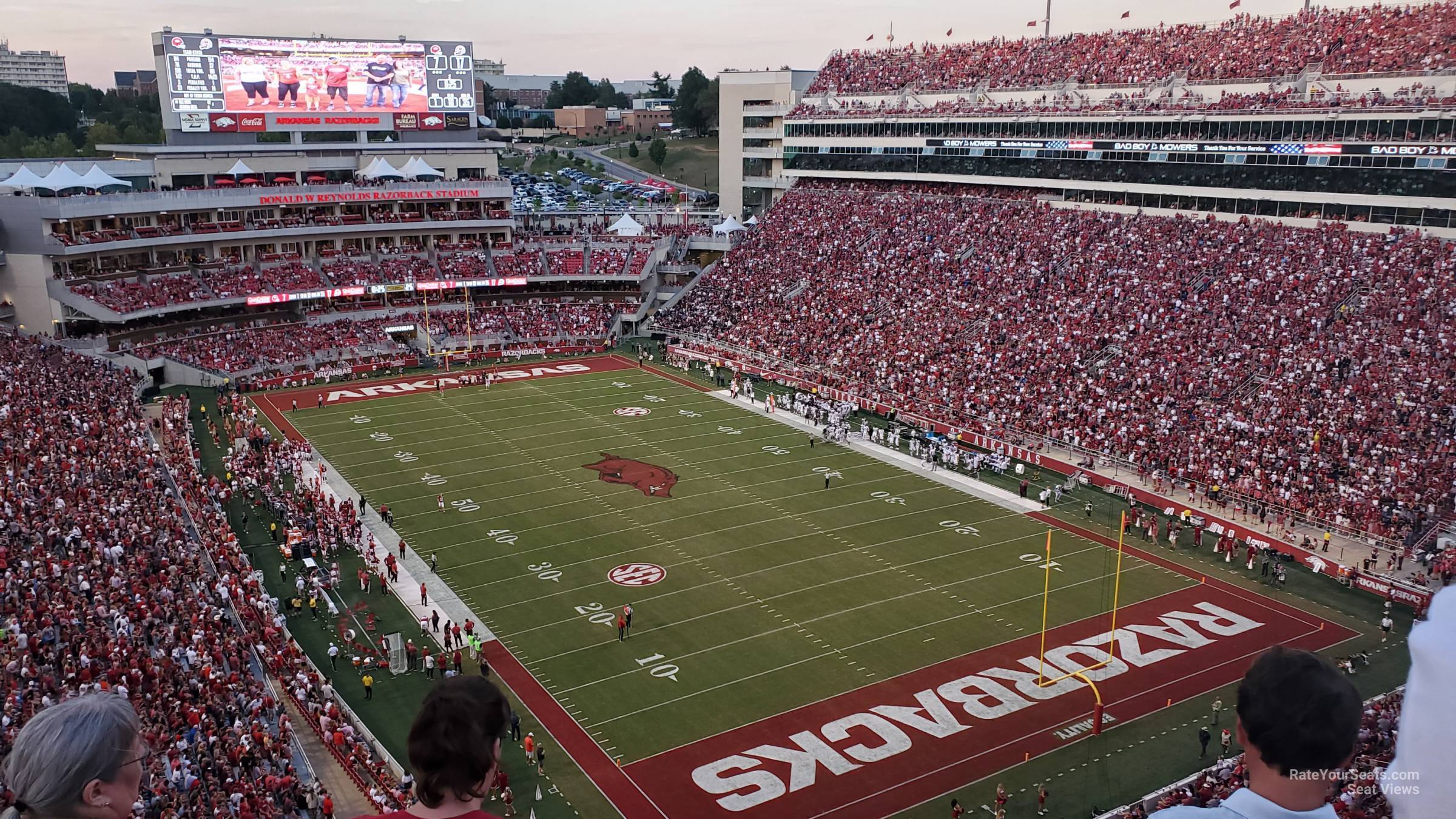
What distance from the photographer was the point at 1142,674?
22.0m

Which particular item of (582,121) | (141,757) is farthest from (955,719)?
(582,121)

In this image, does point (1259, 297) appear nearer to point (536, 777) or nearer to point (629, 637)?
point (629, 637)

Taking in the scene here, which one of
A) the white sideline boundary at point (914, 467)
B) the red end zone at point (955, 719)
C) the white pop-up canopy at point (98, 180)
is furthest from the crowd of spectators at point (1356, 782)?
the white pop-up canopy at point (98, 180)

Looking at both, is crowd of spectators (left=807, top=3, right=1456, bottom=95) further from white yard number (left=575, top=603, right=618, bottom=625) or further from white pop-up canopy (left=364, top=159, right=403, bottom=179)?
white yard number (left=575, top=603, right=618, bottom=625)

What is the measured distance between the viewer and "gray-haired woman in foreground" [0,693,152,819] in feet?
8.93

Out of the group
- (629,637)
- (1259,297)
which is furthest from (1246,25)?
(629,637)

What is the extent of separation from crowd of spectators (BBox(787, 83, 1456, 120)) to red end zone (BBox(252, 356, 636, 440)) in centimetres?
2257

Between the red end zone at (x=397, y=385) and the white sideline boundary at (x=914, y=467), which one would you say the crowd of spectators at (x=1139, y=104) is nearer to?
the white sideline boundary at (x=914, y=467)

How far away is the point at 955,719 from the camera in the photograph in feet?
66.5

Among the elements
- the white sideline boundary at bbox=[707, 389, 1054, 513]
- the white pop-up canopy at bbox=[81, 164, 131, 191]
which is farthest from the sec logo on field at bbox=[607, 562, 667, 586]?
the white pop-up canopy at bbox=[81, 164, 131, 191]

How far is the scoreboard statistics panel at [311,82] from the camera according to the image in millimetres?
55781

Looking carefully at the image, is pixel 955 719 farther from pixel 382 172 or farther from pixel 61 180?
pixel 382 172

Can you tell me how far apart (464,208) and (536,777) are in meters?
52.4

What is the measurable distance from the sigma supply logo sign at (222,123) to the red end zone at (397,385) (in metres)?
18.5
